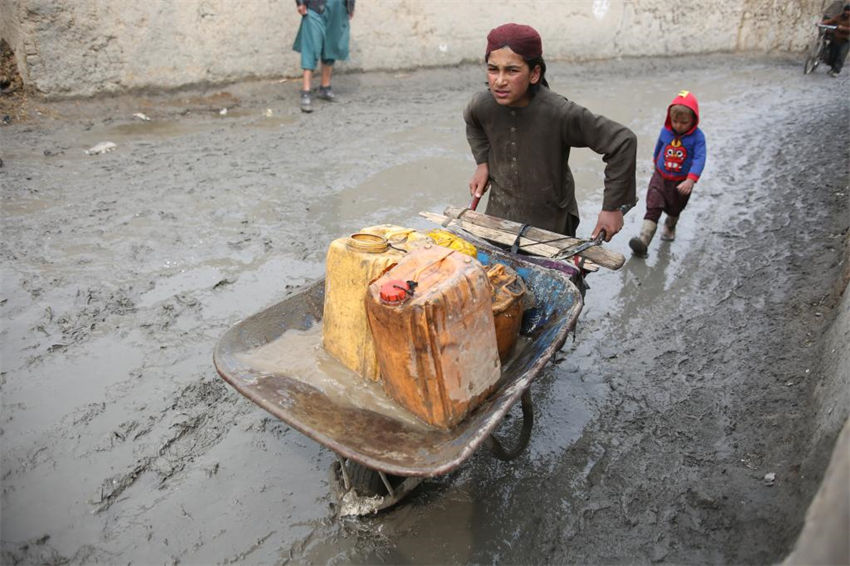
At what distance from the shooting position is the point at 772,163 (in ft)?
22.2

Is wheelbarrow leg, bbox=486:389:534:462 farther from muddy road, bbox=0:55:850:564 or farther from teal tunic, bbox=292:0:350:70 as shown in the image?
A: teal tunic, bbox=292:0:350:70

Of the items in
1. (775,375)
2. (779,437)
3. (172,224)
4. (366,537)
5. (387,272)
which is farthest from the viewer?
(172,224)

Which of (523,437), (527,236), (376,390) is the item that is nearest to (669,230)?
(527,236)

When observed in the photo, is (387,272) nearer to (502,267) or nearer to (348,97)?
(502,267)

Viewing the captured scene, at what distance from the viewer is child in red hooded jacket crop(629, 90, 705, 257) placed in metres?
4.68

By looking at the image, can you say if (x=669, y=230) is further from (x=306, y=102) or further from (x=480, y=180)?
(x=306, y=102)

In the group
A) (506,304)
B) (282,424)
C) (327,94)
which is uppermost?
(327,94)

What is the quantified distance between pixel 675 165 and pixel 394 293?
140 inches

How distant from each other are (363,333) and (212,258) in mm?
2313

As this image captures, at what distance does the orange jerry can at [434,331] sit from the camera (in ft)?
6.91

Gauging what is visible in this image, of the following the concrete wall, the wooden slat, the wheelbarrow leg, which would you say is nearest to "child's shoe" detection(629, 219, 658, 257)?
the wooden slat

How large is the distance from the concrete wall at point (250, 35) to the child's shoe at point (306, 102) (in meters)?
0.87

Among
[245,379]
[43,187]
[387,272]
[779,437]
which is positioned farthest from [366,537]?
[43,187]

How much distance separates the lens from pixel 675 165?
190 inches
